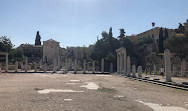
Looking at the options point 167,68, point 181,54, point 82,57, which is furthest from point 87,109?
point 82,57

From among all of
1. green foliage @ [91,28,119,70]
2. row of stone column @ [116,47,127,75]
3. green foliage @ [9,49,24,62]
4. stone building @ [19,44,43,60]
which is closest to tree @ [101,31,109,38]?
green foliage @ [91,28,119,70]

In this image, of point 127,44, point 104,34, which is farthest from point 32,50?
point 127,44

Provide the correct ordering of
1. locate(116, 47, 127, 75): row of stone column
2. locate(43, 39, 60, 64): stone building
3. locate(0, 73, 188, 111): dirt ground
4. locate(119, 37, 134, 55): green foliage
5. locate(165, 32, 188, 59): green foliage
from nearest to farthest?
locate(0, 73, 188, 111): dirt ground, locate(116, 47, 127, 75): row of stone column, locate(165, 32, 188, 59): green foliage, locate(119, 37, 134, 55): green foliage, locate(43, 39, 60, 64): stone building

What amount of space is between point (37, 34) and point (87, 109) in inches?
3028

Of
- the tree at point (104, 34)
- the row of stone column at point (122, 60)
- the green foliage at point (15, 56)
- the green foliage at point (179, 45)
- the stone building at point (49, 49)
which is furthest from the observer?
the stone building at point (49, 49)

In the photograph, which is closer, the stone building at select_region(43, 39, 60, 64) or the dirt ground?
the dirt ground

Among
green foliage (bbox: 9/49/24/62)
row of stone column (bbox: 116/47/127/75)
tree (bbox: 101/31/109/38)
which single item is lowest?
row of stone column (bbox: 116/47/127/75)

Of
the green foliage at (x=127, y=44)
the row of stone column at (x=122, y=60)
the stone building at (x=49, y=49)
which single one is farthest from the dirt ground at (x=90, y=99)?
the stone building at (x=49, y=49)

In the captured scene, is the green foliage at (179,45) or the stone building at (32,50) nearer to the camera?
the green foliage at (179,45)

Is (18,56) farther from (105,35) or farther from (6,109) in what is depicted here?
(6,109)

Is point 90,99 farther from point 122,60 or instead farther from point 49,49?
point 49,49

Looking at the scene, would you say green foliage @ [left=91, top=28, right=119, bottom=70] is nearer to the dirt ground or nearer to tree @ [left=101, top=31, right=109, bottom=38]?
tree @ [left=101, top=31, right=109, bottom=38]

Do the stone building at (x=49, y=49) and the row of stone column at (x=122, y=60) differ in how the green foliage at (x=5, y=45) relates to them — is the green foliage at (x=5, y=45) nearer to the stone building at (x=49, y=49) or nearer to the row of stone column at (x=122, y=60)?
the stone building at (x=49, y=49)

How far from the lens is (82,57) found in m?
70.9
